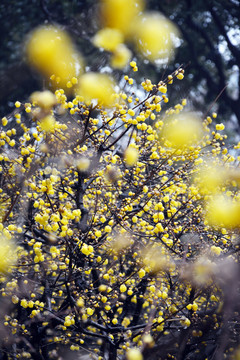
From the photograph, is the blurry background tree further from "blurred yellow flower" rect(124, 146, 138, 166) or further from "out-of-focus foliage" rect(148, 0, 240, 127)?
"blurred yellow flower" rect(124, 146, 138, 166)

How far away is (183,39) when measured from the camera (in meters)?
8.34

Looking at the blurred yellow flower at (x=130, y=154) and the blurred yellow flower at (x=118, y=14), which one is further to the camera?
the blurred yellow flower at (x=118, y=14)

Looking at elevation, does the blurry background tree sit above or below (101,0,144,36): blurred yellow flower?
above

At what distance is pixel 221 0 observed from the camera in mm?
7406

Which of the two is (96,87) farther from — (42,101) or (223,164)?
(223,164)

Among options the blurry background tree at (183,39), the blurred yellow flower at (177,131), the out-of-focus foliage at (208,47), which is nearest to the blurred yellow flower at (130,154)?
the blurred yellow flower at (177,131)

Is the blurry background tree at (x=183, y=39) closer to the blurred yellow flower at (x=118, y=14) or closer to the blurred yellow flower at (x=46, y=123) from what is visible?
the blurred yellow flower at (x=118, y=14)

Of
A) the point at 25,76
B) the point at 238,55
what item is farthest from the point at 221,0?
the point at 25,76

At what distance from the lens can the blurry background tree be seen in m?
7.14

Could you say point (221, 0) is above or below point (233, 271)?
above

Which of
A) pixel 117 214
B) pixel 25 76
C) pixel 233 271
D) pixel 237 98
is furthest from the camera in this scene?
pixel 237 98

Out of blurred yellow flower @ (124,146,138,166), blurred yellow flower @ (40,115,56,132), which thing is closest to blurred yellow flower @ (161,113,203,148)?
blurred yellow flower @ (124,146,138,166)

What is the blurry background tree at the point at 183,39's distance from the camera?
7.14m

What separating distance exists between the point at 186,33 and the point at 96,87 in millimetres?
7049
